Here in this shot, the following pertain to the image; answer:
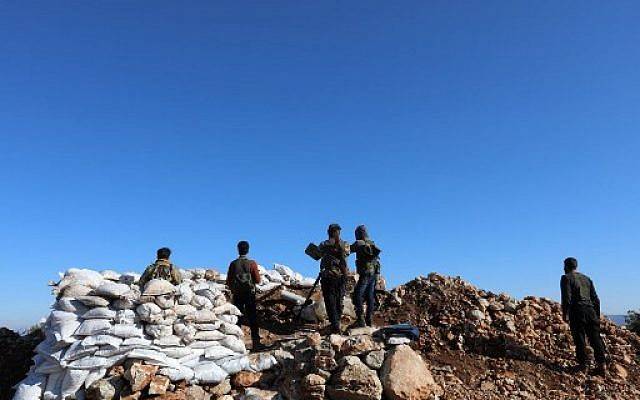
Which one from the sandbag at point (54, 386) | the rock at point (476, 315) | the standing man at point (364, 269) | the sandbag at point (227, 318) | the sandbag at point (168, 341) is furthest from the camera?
the rock at point (476, 315)

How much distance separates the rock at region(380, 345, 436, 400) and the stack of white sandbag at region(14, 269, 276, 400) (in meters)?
1.78

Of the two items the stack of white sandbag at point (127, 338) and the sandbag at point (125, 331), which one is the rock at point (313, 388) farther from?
the sandbag at point (125, 331)

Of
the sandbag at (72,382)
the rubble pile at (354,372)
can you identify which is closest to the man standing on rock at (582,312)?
the rubble pile at (354,372)

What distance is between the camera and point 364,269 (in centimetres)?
834

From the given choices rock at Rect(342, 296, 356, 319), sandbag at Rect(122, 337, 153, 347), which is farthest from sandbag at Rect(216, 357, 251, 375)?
rock at Rect(342, 296, 356, 319)

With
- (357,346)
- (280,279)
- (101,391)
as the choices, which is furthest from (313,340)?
(280,279)

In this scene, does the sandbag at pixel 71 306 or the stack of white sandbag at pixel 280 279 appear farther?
the stack of white sandbag at pixel 280 279

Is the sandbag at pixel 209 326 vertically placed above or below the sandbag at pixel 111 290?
below

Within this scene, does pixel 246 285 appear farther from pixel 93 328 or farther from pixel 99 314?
pixel 93 328

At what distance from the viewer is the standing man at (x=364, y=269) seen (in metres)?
8.34

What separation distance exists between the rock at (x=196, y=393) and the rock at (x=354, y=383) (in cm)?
173

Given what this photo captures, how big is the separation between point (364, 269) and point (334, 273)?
0.61 metres

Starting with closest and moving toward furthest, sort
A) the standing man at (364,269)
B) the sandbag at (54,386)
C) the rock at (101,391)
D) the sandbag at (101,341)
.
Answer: the rock at (101,391) → the sandbag at (54,386) → the sandbag at (101,341) → the standing man at (364,269)

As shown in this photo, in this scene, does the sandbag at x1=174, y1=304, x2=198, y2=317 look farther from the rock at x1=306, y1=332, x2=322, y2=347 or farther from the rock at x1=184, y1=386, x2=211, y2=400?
the rock at x1=306, y1=332, x2=322, y2=347
